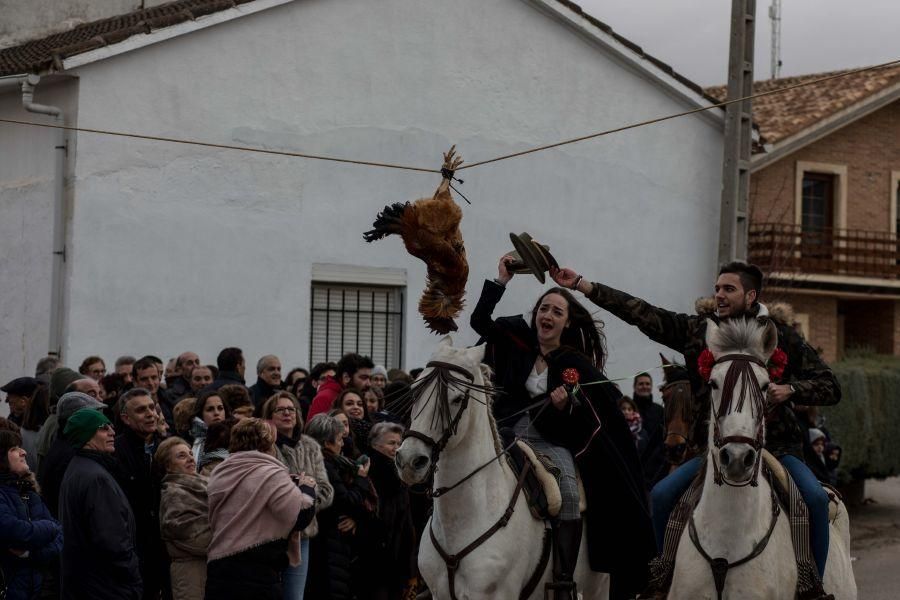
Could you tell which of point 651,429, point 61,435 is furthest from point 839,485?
point 61,435

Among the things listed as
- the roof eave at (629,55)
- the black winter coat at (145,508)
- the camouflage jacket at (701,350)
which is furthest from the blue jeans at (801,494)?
the roof eave at (629,55)

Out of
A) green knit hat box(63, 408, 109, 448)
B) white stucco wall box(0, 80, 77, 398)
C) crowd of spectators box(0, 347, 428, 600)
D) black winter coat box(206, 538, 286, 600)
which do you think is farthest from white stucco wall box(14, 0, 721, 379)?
black winter coat box(206, 538, 286, 600)

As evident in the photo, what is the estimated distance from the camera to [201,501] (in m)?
8.83

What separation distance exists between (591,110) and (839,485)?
6.76m

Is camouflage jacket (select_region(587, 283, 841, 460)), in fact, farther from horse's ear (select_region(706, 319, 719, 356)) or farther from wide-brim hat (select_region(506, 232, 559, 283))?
horse's ear (select_region(706, 319, 719, 356))

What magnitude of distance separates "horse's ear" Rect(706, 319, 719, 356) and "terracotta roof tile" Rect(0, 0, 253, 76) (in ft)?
37.0

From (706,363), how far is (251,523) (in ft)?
9.53

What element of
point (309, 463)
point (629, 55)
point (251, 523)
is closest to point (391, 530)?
point (309, 463)

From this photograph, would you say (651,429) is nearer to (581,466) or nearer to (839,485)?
(839,485)

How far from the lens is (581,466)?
856 centimetres

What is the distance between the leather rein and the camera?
7352 mm

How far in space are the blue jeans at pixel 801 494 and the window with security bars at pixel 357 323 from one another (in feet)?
37.2

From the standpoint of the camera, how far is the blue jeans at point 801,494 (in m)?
8.06

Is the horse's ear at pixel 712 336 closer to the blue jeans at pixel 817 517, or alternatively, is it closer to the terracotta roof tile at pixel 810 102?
the blue jeans at pixel 817 517
